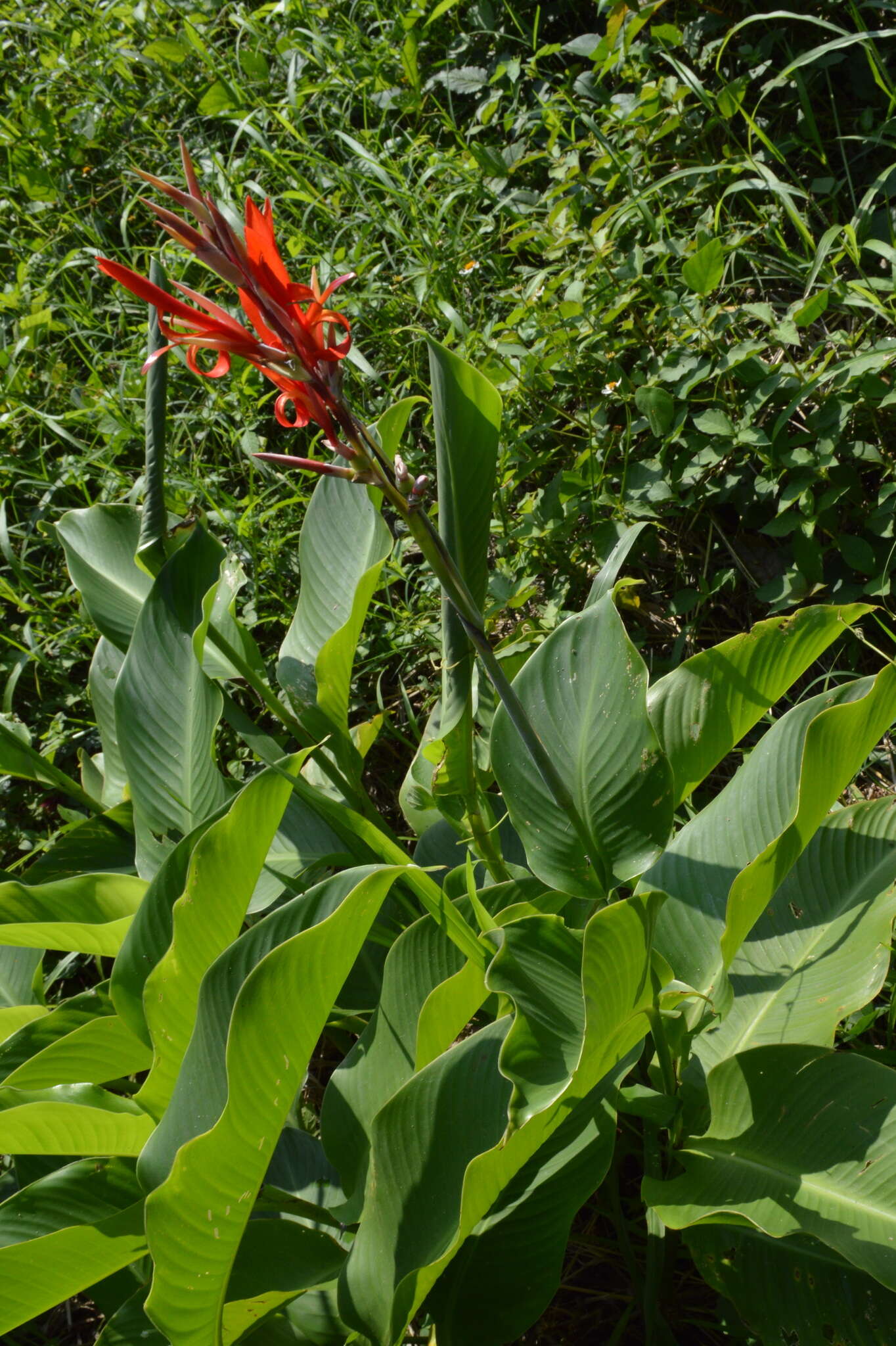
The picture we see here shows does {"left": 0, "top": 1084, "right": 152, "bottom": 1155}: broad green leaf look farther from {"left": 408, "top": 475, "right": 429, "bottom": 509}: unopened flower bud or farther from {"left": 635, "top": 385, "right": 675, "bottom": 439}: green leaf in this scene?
{"left": 635, "top": 385, "right": 675, "bottom": 439}: green leaf

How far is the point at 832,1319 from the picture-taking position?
2.86 feet

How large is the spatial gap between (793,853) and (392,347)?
1.43 metres

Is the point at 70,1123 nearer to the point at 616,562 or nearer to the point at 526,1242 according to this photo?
the point at 526,1242

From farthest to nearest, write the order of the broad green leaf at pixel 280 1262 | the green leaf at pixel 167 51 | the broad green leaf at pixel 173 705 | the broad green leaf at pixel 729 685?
the green leaf at pixel 167 51
the broad green leaf at pixel 173 705
the broad green leaf at pixel 729 685
the broad green leaf at pixel 280 1262

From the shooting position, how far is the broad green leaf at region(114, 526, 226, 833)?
1.29 meters

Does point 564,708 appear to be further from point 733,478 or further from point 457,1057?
point 733,478

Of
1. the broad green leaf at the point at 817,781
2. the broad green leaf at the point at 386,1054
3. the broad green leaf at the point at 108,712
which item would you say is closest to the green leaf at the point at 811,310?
the broad green leaf at the point at 817,781

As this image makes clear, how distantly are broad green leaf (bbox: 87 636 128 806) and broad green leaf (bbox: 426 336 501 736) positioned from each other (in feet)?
2.47

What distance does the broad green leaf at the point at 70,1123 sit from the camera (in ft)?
2.86

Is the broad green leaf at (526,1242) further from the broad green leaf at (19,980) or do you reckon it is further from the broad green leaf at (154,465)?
the broad green leaf at (154,465)

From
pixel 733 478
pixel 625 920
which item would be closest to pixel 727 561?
pixel 733 478

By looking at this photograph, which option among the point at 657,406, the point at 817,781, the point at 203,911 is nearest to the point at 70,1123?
the point at 203,911

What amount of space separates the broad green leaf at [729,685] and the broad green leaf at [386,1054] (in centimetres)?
31

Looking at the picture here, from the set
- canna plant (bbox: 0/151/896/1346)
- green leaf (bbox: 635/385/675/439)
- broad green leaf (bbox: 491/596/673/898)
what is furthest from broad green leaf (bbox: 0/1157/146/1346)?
green leaf (bbox: 635/385/675/439)
